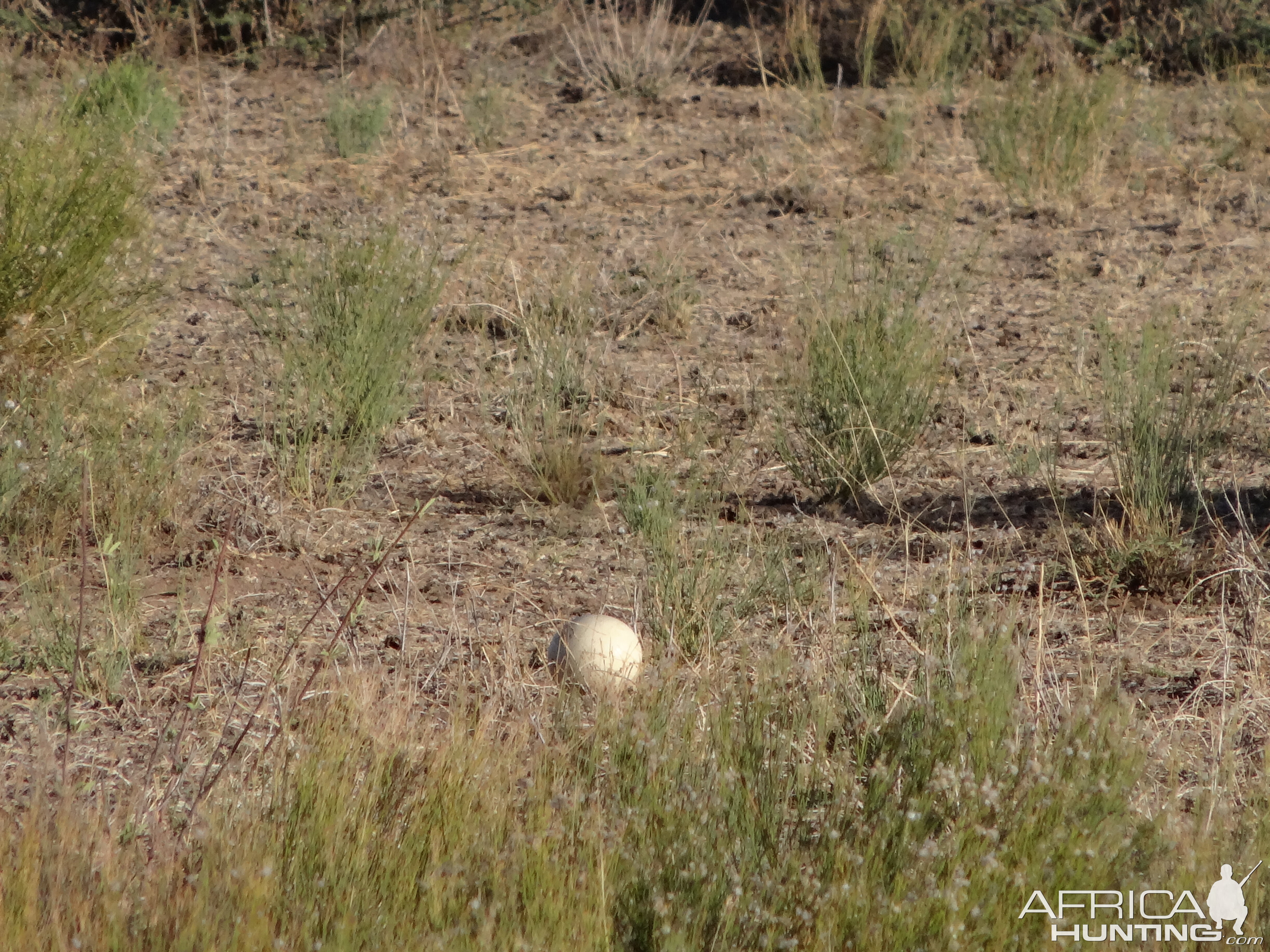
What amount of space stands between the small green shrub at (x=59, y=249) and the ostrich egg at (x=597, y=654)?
2.34 metres

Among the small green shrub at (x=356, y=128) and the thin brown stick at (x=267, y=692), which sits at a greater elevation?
the thin brown stick at (x=267, y=692)

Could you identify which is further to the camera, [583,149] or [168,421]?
[583,149]

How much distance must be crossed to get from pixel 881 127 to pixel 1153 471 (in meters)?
4.69

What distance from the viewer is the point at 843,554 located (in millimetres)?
3777

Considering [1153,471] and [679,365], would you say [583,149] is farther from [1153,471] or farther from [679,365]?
[1153,471]

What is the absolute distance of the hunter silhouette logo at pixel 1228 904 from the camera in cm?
209

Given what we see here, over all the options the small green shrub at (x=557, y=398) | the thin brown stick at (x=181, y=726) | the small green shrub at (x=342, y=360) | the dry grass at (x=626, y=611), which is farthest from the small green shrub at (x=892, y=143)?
the thin brown stick at (x=181, y=726)

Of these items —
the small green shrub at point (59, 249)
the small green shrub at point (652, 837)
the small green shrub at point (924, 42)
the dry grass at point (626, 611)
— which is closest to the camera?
the small green shrub at point (652, 837)

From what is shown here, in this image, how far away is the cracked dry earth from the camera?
3.24 meters

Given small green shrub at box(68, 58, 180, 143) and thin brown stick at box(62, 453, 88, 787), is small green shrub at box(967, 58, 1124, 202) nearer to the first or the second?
small green shrub at box(68, 58, 180, 143)

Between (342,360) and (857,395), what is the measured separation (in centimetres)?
156

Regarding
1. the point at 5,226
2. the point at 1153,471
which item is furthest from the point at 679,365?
the point at 5,226

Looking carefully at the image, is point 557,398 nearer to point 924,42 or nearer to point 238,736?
point 238,736

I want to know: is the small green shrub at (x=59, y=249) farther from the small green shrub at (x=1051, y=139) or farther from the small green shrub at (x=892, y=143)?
the small green shrub at (x=1051, y=139)
